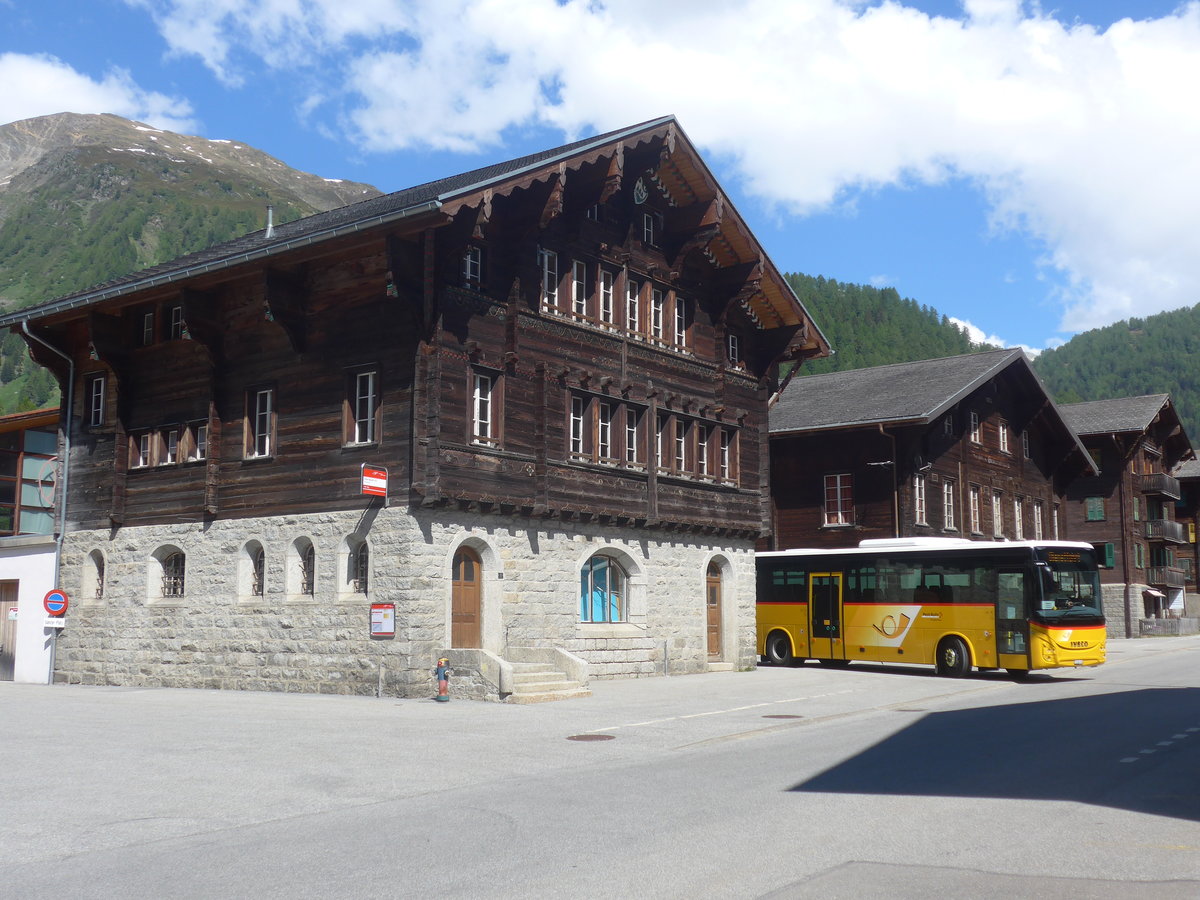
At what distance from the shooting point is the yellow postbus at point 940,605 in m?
26.4

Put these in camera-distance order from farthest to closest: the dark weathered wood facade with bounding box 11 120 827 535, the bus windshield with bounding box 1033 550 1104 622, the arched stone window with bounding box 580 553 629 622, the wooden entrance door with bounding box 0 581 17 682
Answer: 1. the wooden entrance door with bounding box 0 581 17 682
2. the arched stone window with bounding box 580 553 629 622
3. the bus windshield with bounding box 1033 550 1104 622
4. the dark weathered wood facade with bounding box 11 120 827 535

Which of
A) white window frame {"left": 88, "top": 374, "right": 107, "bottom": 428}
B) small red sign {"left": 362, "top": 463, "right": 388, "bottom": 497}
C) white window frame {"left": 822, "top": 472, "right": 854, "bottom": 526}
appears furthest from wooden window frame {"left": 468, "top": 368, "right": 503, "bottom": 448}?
white window frame {"left": 822, "top": 472, "right": 854, "bottom": 526}

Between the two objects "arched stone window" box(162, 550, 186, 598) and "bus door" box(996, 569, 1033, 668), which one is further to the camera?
"arched stone window" box(162, 550, 186, 598)

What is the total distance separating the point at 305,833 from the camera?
9.44 metres

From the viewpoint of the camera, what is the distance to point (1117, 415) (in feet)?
198

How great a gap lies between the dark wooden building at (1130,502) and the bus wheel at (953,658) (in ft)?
107

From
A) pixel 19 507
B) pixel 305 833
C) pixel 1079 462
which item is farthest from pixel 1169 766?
pixel 1079 462

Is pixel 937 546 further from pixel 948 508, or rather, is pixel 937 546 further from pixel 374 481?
pixel 948 508

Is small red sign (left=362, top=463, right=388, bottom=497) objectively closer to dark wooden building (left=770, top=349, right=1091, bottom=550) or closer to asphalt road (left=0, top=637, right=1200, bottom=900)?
asphalt road (left=0, top=637, right=1200, bottom=900)

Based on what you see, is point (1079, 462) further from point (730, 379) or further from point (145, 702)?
point (145, 702)

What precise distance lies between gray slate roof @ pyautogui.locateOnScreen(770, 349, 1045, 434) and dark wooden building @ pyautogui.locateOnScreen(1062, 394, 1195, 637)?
1562cm

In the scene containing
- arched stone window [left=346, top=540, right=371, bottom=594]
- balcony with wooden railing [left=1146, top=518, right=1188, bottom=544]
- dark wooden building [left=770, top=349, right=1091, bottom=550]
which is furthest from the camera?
balcony with wooden railing [left=1146, top=518, right=1188, bottom=544]

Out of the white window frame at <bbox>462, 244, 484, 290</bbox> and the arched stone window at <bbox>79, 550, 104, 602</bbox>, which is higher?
the white window frame at <bbox>462, 244, 484, 290</bbox>

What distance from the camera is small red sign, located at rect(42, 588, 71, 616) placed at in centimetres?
2797
